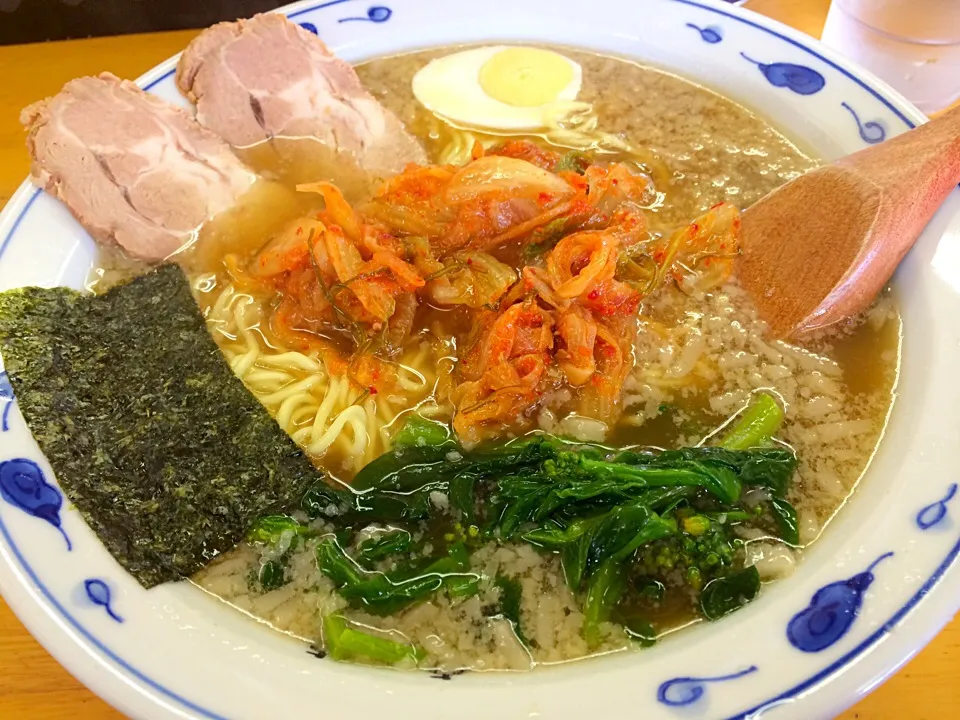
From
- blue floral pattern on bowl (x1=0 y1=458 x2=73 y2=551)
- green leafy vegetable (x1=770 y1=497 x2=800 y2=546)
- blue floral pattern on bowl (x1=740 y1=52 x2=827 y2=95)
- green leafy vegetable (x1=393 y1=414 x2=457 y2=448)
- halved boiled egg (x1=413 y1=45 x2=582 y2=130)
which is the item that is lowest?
green leafy vegetable (x1=393 y1=414 x2=457 y2=448)

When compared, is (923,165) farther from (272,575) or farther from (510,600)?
(272,575)

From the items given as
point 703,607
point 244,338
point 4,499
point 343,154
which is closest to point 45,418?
point 4,499

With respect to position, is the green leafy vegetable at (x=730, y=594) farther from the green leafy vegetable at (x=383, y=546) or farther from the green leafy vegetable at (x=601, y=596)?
the green leafy vegetable at (x=383, y=546)

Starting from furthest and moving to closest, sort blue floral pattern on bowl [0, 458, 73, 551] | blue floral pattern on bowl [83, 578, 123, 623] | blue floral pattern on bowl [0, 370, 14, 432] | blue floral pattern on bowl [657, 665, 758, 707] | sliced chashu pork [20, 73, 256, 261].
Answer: sliced chashu pork [20, 73, 256, 261] → blue floral pattern on bowl [0, 370, 14, 432] → blue floral pattern on bowl [0, 458, 73, 551] → blue floral pattern on bowl [83, 578, 123, 623] → blue floral pattern on bowl [657, 665, 758, 707]

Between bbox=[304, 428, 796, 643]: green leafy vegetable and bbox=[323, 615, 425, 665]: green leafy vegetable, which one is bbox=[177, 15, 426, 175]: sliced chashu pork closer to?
bbox=[304, 428, 796, 643]: green leafy vegetable

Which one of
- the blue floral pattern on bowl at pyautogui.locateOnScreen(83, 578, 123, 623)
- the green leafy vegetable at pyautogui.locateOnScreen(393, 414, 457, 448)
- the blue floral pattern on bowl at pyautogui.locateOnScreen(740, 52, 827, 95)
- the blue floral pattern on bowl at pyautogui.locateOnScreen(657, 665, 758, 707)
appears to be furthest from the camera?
the blue floral pattern on bowl at pyautogui.locateOnScreen(740, 52, 827, 95)

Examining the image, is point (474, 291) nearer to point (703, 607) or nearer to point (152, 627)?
point (703, 607)

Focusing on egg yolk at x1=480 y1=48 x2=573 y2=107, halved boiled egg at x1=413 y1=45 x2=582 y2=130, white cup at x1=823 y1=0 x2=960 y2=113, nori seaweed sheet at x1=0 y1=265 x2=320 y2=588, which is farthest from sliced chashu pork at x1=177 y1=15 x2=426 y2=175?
white cup at x1=823 y1=0 x2=960 y2=113
